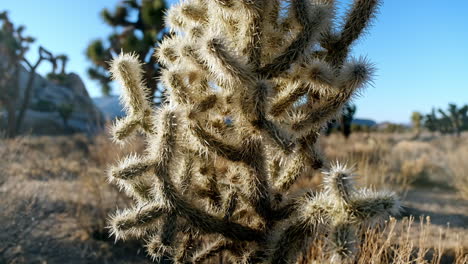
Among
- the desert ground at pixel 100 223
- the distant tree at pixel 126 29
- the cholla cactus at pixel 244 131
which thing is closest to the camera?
the cholla cactus at pixel 244 131

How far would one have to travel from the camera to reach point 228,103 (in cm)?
257

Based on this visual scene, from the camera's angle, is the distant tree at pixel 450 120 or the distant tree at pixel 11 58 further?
the distant tree at pixel 450 120

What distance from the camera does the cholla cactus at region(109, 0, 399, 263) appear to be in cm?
226

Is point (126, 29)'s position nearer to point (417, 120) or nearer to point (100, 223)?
point (100, 223)

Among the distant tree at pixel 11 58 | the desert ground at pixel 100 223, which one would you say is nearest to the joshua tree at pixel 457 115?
the desert ground at pixel 100 223

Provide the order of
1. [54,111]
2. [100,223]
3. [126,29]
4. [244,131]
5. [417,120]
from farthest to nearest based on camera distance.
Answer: [417,120] → [54,111] → [126,29] → [100,223] → [244,131]

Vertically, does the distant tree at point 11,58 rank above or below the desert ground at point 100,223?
above

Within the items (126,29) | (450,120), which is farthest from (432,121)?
(126,29)

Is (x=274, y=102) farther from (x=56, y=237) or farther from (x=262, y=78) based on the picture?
(x=56, y=237)

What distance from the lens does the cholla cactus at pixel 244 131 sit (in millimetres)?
2260

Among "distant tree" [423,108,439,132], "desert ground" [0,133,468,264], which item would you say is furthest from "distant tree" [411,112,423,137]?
"desert ground" [0,133,468,264]

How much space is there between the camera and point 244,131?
2.44 meters

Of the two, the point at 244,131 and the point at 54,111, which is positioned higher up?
the point at 54,111

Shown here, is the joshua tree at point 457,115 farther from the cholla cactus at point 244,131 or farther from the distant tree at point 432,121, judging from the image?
the cholla cactus at point 244,131
